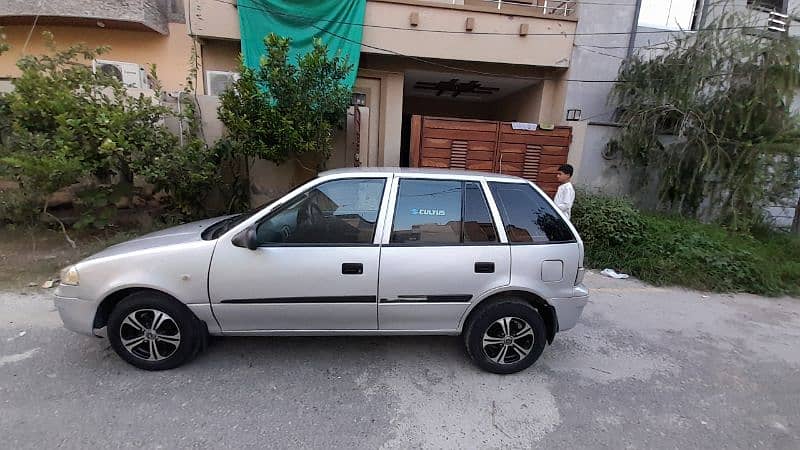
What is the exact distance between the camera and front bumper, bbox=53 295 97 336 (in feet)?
8.71

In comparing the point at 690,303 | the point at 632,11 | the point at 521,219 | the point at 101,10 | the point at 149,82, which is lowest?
the point at 690,303

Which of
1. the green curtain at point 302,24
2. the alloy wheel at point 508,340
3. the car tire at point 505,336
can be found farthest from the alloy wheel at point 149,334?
the green curtain at point 302,24

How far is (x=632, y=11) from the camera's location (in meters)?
8.16

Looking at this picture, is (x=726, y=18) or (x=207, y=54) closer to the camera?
(x=726, y=18)

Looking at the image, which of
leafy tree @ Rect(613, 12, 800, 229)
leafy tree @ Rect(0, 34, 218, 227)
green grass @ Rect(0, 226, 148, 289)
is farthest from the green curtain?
leafy tree @ Rect(613, 12, 800, 229)

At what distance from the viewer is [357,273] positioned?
2.73m

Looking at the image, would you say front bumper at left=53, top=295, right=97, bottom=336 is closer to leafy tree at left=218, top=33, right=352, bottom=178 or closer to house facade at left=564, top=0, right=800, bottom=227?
leafy tree at left=218, top=33, right=352, bottom=178

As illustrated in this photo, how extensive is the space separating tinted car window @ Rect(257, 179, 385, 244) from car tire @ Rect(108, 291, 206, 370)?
822 mm

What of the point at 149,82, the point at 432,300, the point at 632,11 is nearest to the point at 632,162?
the point at 632,11

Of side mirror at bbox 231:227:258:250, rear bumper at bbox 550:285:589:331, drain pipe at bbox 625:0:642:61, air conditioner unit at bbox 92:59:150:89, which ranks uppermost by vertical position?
drain pipe at bbox 625:0:642:61

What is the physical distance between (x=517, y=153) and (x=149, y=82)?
7.53 metres

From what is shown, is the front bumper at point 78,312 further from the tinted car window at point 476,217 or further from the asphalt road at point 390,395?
the tinted car window at point 476,217

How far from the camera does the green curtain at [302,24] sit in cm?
706

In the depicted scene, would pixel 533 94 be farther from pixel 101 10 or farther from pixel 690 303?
pixel 101 10
